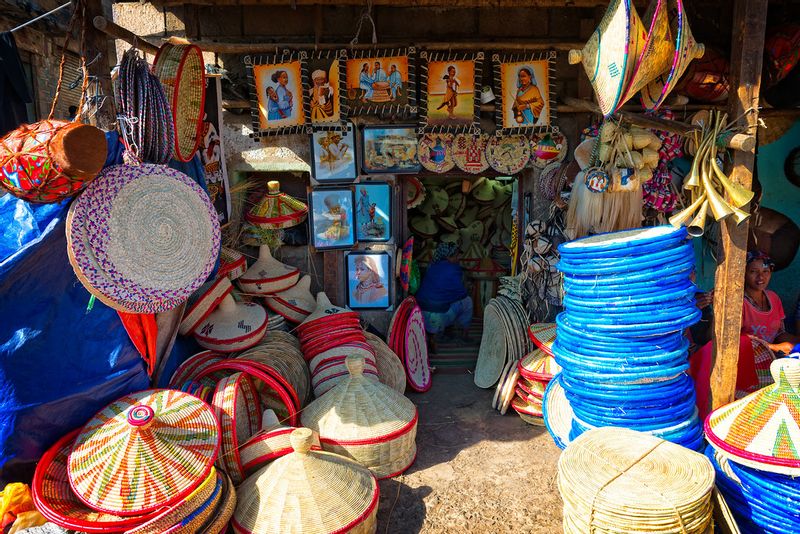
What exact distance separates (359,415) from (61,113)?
21.6ft

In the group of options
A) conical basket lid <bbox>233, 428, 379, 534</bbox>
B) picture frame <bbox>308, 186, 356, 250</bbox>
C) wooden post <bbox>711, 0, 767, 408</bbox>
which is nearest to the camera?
conical basket lid <bbox>233, 428, 379, 534</bbox>

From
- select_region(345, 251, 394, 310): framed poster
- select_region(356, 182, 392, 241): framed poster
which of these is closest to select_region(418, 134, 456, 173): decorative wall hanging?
select_region(356, 182, 392, 241): framed poster

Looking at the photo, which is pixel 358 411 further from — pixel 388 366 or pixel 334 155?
pixel 334 155

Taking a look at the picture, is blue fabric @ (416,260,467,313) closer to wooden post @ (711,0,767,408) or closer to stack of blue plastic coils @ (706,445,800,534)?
wooden post @ (711,0,767,408)

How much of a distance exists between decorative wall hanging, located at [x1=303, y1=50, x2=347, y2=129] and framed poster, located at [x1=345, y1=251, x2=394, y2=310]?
1.26 metres

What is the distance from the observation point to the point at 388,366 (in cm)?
500

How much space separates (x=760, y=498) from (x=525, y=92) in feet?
11.9

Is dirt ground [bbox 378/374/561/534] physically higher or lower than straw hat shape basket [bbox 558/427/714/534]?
lower

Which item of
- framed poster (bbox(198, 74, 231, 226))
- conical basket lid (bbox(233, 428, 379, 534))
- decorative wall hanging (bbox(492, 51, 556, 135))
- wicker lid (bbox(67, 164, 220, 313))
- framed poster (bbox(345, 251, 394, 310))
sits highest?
decorative wall hanging (bbox(492, 51, 556, 135))

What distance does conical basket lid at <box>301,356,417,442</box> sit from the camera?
145 inches

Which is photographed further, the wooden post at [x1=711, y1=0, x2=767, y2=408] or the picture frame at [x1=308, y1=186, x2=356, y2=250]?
the picture frame at [x1=308, y1=186, x2=356, y2=250]

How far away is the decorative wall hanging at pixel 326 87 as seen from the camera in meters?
5.21

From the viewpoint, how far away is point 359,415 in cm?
377

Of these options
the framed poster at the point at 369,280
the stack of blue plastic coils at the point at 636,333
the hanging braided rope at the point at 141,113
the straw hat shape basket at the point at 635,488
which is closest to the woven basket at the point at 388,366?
the framed poster at the point at 369,280
